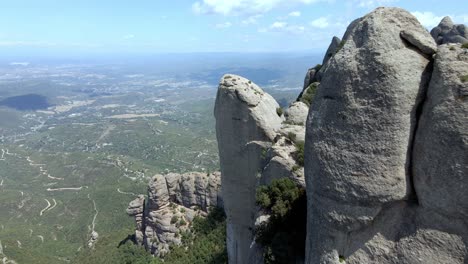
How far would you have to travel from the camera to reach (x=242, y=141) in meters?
23.9

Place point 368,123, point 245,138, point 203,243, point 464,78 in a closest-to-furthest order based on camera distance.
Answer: point 464,78 < point 368,123 < point 245,138 < point 203,243

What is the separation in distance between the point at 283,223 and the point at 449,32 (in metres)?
33.8

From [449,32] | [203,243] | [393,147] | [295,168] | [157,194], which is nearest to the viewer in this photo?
[393,147]

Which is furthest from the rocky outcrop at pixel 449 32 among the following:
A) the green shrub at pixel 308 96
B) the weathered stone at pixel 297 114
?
the weathered stone at pixel 297 114

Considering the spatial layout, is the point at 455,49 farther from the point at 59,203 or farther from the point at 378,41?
the point at 59,203

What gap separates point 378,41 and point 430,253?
6371mm

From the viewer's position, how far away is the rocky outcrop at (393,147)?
10.7 metres

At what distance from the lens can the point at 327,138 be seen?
12.7 m

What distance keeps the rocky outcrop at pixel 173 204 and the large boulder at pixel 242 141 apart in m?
27.8

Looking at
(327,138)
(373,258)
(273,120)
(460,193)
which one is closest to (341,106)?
(327,138)

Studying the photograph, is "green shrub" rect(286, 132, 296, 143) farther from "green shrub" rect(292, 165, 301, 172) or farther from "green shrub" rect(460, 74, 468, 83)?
"green shrub" rect(460, 74, 468, 83)

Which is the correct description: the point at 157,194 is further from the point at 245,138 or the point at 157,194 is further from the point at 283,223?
the point at 283,223

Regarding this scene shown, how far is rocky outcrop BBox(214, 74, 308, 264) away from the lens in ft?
76.0

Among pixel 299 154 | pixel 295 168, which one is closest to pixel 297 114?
pixel 299 154
